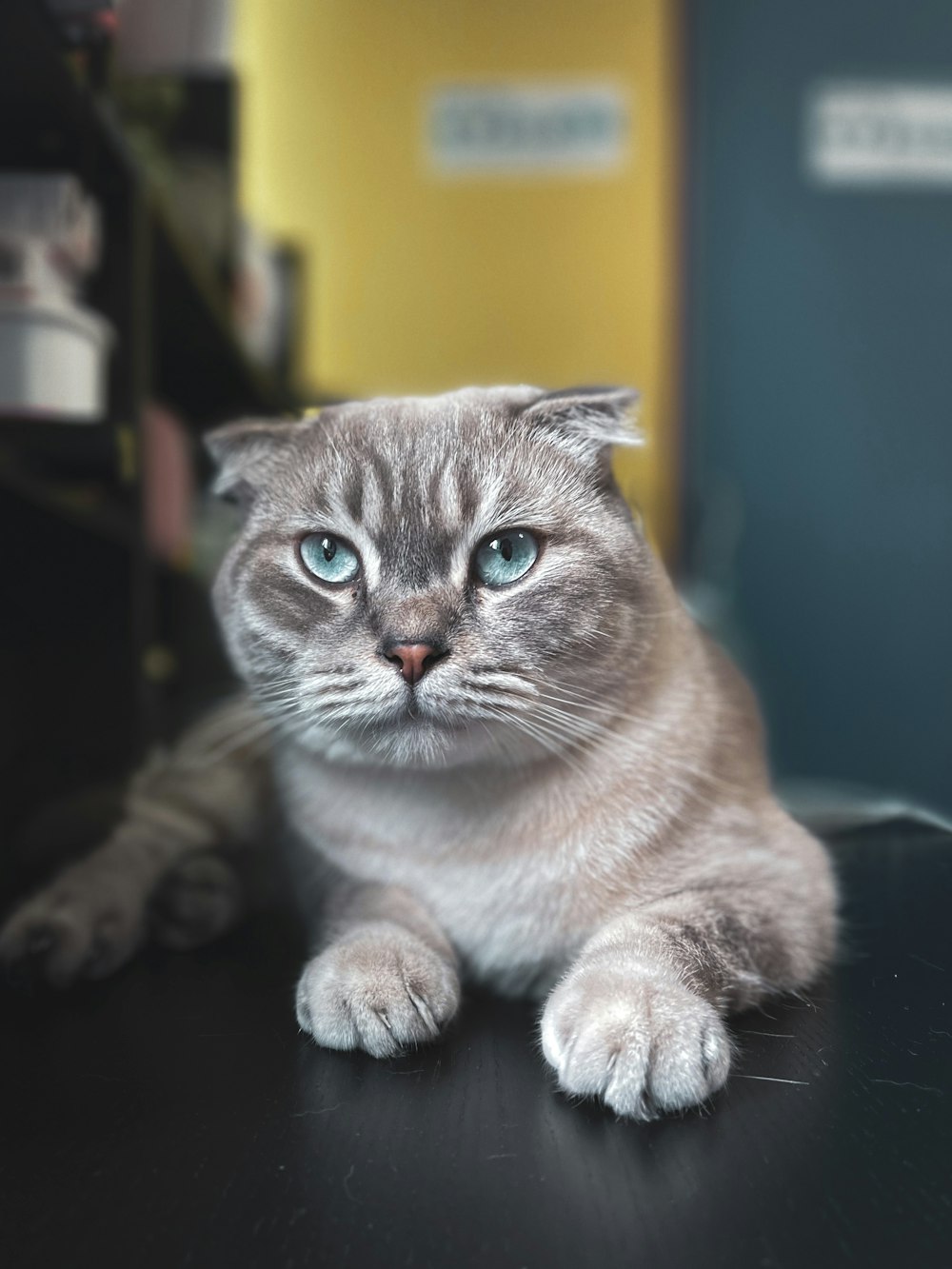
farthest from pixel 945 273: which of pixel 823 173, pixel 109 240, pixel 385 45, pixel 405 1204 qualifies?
pixel 405 1204

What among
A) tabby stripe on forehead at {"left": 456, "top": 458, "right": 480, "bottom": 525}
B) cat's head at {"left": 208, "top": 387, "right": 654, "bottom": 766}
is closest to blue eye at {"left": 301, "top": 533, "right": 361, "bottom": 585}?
cat's head at {"left": 208, "top": 387, "right": 654, "bottom": 766}

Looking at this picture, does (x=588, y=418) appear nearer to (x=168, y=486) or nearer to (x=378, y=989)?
(x=378, y=989)

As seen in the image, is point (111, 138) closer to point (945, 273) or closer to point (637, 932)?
point (637, 932)

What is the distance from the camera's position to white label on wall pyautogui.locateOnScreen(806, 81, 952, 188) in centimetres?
304

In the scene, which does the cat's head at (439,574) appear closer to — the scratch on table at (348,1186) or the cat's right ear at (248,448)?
the cat's right ear at (248,448)

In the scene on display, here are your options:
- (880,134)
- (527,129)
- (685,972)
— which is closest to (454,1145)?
(685,972)

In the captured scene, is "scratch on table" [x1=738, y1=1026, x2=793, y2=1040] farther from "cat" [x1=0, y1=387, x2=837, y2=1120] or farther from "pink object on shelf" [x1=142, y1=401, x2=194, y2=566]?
"pink object on shelf" [x1=142, y1=401, x2=194, y2=566]

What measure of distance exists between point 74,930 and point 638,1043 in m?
0.60

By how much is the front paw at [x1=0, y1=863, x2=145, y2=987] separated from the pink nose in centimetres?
46

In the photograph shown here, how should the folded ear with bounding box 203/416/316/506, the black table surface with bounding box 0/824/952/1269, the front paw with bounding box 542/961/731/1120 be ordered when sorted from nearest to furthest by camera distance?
1. the black table surface with bounding box 0/824/952/1269
2. the front paw with bounding box 542/961/731/1120
3. the folded ear with bounding box 203/416/316/506

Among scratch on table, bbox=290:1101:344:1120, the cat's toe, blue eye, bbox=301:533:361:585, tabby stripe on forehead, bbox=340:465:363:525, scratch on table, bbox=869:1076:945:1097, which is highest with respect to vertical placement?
tabby stripe on forehead, bbox=340:465:363:525

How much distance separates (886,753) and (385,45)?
2.92 meters

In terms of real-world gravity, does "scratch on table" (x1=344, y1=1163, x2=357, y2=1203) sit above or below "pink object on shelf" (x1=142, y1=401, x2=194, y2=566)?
below

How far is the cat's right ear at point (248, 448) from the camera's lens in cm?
99
